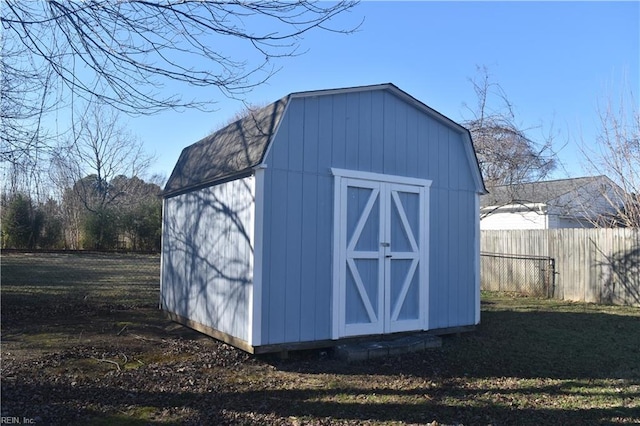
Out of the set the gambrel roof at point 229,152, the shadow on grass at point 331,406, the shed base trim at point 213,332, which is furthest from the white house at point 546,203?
the shadow on grass at point 331,406

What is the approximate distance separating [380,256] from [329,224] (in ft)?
3.09

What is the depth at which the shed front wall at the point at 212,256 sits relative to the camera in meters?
5.90

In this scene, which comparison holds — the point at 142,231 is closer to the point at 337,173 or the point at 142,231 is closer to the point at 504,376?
the point at 337,173

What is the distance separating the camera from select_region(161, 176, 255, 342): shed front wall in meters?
5.90

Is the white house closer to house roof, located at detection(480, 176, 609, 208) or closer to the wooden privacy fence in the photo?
house roof, located at detection(480, 176, 609, 208)

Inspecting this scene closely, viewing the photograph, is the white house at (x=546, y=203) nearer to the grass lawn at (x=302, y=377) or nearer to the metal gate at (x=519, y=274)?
the metal gate at (x=519, y=274)

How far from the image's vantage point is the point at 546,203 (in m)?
19.1

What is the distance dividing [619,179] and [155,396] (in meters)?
13.7

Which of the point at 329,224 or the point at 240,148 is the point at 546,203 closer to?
the point at 329,224

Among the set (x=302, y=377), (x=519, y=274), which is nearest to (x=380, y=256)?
(x=302, y=377)

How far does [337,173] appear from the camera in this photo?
643cm

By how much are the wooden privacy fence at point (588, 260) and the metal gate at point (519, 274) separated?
4cm

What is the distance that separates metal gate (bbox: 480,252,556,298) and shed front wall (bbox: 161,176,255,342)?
9835 millimetres

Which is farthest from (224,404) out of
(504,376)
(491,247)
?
(491,247)
